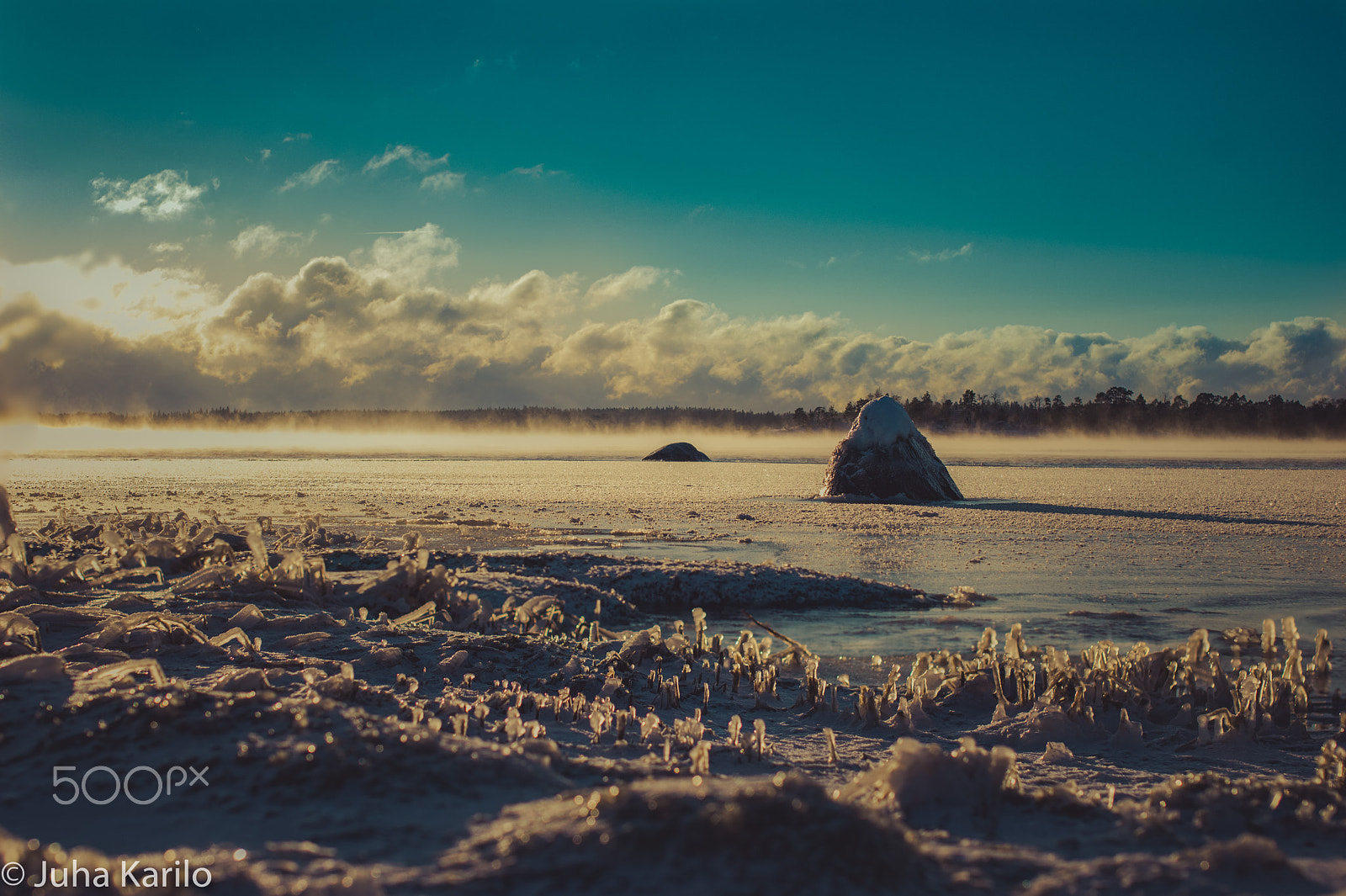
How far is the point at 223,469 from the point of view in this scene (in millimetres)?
27312

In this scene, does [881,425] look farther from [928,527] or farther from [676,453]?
[676,453]

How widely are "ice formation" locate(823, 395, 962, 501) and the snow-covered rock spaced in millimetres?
24206

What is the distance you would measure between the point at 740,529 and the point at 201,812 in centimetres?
950

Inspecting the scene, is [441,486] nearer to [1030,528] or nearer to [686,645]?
[1030,528]

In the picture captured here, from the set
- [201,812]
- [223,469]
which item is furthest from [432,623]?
[223,469]

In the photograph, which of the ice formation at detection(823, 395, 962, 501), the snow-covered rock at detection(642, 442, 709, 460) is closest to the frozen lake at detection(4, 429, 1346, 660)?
the ice formation at detection(823, 395, 962, 501)

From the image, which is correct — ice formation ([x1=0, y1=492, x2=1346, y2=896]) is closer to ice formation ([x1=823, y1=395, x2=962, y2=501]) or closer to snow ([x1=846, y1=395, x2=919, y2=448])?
ice formation ([x1=823, y1=395, x2=962, y2=501])

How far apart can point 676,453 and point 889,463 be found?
24995 mm

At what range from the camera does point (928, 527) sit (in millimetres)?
11320

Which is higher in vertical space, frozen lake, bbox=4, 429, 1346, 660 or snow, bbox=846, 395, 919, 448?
snow, bbox=846, 395, 919, 448

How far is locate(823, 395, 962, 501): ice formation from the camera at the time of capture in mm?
15844

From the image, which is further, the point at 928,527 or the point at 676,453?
the point at 676,453

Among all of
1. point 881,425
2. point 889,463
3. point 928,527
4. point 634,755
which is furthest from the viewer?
point 881,425

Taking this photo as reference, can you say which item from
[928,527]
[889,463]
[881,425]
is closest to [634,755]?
[928,527]
